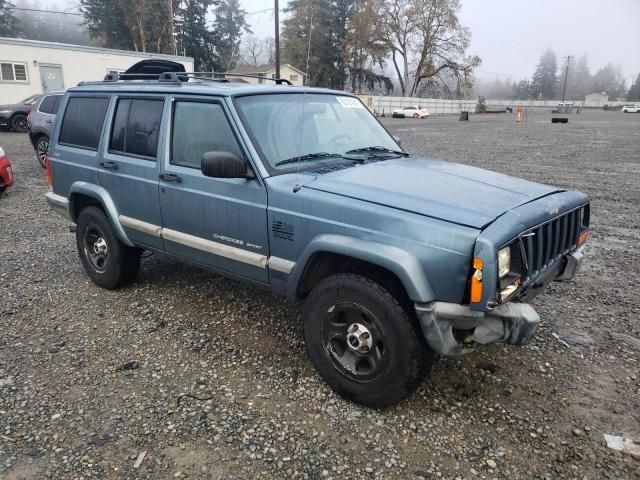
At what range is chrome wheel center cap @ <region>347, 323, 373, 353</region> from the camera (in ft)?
9.82

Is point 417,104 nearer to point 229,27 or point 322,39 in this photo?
point 322,39

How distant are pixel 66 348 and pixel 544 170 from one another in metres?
11.8

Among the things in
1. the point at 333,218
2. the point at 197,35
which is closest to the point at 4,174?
the point at 333,218

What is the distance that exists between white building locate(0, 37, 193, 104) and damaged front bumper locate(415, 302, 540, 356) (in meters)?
23.3

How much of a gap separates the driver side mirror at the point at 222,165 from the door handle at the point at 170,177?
2.24ft

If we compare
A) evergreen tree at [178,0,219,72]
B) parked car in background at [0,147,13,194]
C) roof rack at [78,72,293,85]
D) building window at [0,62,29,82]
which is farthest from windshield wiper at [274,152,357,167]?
evergreen tree at [178,0,219,72]

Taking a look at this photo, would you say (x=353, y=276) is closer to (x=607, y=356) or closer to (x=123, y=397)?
(x=123, y=397)

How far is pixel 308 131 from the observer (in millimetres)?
3795

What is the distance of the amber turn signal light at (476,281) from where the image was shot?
257 centimetres

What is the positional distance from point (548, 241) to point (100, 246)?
406 centimetres

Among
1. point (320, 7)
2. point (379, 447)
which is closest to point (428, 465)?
point (379, 447)

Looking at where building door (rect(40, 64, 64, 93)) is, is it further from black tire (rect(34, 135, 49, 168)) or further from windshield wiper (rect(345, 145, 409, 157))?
windshield wiper (rect(345, 145, 409, 157))

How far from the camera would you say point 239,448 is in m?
2.77

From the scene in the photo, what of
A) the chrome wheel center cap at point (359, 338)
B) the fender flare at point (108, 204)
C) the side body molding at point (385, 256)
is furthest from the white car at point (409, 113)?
the chrome wheel center cap at point (359, 338)
